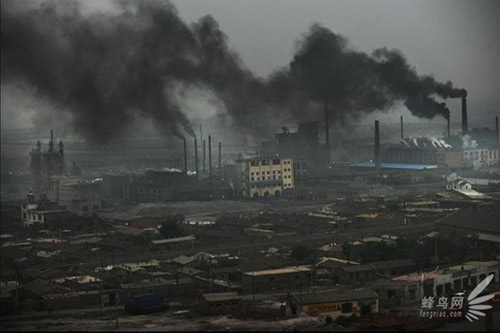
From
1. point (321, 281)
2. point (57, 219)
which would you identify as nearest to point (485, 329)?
point (321, 281)

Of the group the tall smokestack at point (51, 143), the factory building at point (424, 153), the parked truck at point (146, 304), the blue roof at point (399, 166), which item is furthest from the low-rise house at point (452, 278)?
the factory building at point (424, 153)

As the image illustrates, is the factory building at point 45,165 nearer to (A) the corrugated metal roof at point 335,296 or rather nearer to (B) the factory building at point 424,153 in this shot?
(A) the corrugated metal roof at point 335,296

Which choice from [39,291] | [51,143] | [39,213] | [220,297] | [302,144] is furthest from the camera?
[302,144]

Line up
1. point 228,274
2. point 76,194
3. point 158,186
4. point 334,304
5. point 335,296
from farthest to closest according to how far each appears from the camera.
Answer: point 158,186, point 76,194, point 228,274, point 335,296, point 334,304

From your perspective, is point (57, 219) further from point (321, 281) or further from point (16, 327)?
point (16, 327)

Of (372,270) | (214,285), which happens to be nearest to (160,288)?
(214,285)

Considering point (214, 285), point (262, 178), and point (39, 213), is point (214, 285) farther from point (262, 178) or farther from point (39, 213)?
point (262, 178)

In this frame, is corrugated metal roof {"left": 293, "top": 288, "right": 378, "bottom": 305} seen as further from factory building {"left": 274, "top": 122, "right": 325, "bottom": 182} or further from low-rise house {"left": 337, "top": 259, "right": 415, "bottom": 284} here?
factory building {"left": 274, "top": 122, "right": 325, "bottom": 182}
